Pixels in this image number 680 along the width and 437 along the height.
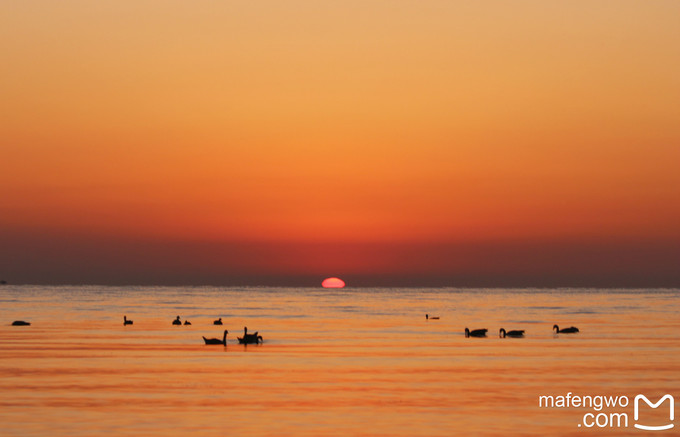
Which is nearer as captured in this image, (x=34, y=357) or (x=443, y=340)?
(x=34, y=357)

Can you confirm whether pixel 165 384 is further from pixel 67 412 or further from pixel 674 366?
pixel 674 366

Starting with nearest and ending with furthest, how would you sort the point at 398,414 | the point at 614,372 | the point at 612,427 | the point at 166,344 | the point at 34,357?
the point at 612,427, the point at 398,414, the point at 614,372, the point at 34,357, the point at 166,344

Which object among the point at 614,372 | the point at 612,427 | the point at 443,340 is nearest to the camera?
the point at 612,427

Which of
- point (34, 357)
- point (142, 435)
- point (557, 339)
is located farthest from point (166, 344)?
point (142, 435)

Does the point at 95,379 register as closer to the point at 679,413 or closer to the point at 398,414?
the point at 398,414

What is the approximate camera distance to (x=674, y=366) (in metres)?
36.2

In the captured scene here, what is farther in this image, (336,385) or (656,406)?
(336,385)

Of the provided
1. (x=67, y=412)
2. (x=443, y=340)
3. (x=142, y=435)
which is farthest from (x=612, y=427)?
(x=443, y=340)

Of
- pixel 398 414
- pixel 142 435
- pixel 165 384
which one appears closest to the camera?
pixel 142 435

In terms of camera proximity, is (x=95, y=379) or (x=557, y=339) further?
(x=557, y=339)

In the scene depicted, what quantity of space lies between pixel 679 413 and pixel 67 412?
1708cm

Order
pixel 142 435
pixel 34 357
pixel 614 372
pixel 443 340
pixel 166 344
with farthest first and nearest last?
pixel 443 340
pixel 166 344
pixel 34 357
pixel 614 372
pixel 142 435

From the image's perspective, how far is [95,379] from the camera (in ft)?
104

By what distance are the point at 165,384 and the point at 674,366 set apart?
20.4 m
